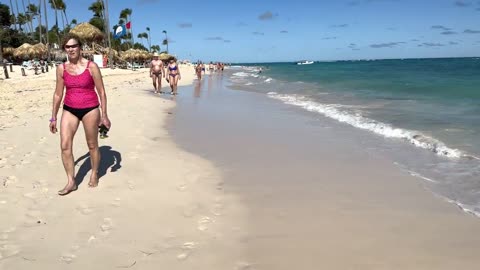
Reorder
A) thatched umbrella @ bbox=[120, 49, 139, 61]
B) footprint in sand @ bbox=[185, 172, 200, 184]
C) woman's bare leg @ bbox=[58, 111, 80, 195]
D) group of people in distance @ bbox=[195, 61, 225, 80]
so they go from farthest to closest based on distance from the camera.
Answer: thatched umbrella @ bbox=[120, 49, 139, 61] < group of people in distance @ bbox=[195, 61, 225, 80] < footprint in sand @ bbox=[185, 172, 200, 184] < woman's bare leg @ bbox=[58, 111, 80, 195]

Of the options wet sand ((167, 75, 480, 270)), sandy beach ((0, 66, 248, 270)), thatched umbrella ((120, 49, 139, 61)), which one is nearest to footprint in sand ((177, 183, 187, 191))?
sandy beach ((0, 66, 248, 270))

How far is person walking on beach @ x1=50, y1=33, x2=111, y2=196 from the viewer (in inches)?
155

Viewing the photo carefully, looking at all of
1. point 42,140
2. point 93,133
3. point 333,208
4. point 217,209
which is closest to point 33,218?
point 93,133

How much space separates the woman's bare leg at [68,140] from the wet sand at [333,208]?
1.65m

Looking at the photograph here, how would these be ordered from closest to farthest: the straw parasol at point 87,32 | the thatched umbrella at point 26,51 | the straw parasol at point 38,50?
the straw parasol at point 87,32 → the thatched umbrella at point 26,51 → the straw parasol at point 38,50

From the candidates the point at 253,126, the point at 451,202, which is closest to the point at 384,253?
the point at 451,202

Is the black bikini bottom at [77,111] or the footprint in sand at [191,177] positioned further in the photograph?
the footprint in sand at [191,177]

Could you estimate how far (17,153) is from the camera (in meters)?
5.51

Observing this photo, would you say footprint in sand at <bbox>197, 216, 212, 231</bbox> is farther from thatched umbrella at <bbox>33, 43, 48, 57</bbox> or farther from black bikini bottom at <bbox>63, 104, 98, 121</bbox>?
thatched umbrella at <bbox>33, 43, 48, 57</bbox>

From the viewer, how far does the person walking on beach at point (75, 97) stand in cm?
394

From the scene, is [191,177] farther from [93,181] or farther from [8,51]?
[8,51]

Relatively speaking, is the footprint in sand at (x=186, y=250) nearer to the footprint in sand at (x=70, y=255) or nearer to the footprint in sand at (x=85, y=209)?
the footprint in sand at (x=70, y=255)

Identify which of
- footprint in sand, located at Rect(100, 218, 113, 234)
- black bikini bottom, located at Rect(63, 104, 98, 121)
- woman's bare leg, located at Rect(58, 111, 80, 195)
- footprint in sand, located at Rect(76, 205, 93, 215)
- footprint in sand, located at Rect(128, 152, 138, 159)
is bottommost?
footprint in sand, located at Rect(100, 218, 113, 234)

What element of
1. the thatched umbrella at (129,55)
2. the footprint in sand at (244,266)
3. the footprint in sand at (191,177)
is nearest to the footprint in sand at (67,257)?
the footprint in sand at (244,266)
